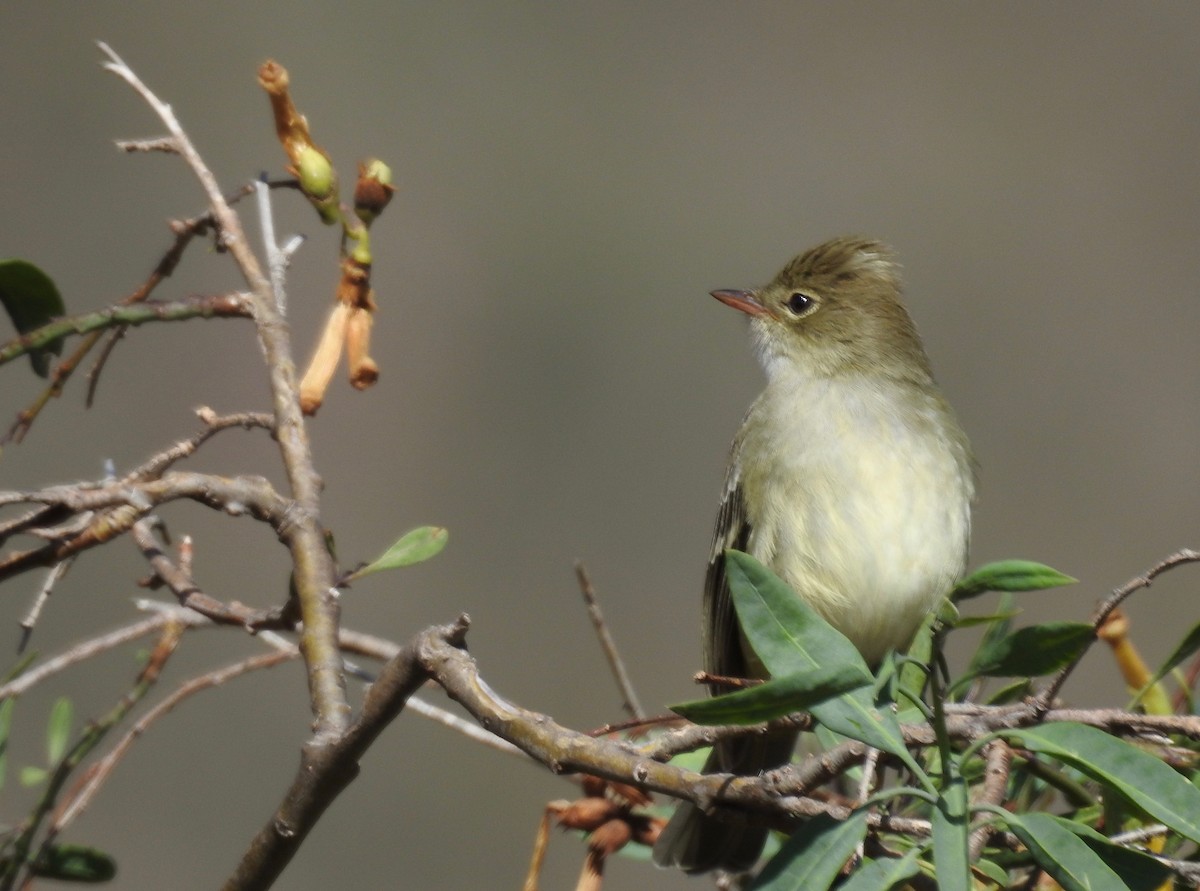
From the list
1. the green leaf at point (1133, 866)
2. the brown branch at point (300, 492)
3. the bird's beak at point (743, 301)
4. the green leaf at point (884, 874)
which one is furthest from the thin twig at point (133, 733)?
the bird's beak at point (743, 301)

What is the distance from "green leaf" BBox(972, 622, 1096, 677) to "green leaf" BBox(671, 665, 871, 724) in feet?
0.87

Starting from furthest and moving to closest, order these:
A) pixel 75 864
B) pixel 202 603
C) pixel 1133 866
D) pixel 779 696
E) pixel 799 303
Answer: pixel 799 303, pixel 75 864, pixel 202 603, pixel 1133 866, pixel 779 696

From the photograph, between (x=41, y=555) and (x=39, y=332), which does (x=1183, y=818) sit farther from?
(x=39, y=332)

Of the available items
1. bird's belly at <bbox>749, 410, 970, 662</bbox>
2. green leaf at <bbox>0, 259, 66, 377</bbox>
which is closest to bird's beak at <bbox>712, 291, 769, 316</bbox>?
bird's belly at <bbox>749, 410, 970, 662</bbox>

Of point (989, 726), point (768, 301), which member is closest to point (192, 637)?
point (768, 301)

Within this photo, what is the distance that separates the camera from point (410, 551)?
61.9 inches

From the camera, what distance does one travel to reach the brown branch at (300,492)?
140 centimetres

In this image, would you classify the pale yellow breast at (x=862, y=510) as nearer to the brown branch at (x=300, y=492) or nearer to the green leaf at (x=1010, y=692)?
the green leaf at (x=1010, y=692)

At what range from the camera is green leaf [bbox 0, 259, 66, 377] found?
1688mm

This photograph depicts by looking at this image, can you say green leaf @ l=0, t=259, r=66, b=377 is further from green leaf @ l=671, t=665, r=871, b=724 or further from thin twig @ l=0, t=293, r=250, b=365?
green leaf @ l=671, t=665, r=871, b=724

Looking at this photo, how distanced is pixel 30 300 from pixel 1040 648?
4.21ft

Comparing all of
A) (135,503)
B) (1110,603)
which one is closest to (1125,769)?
(1110,603)

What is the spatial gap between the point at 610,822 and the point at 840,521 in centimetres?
154

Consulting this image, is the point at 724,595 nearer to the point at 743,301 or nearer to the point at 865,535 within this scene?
the point at 865,535
